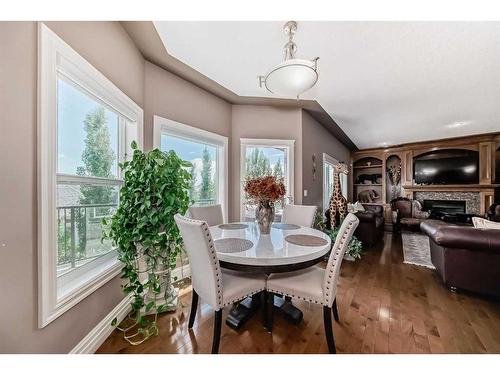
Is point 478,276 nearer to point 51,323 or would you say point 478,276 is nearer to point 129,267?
point 129,267

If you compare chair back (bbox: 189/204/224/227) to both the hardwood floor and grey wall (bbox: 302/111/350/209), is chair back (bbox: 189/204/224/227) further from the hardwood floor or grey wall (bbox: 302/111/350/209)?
grey wall (bbox: 302/111/350/209)

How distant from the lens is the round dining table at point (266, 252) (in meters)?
1.32

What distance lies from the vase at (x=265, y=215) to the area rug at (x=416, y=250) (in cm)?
274

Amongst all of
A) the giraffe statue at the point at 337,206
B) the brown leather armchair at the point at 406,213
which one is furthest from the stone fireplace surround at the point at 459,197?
the giraffe statue at the point at 337,206

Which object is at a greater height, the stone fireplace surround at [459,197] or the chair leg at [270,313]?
the stone fireplace surround at [459,197]

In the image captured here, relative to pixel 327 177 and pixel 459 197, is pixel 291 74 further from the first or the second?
pixel 459 197

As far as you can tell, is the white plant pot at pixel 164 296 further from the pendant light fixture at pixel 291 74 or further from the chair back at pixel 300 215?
the pendant light fixture at pixel 291 74

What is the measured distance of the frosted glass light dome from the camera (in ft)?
4.82

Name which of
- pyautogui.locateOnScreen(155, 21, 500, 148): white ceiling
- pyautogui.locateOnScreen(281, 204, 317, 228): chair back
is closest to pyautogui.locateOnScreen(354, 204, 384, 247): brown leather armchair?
pyautogui.locateOnScreen(281, 204, 317, 228): chair back

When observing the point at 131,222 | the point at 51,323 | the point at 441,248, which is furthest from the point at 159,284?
the point at 441,248

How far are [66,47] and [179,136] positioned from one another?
1407 mm

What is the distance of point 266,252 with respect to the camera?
1392 mm

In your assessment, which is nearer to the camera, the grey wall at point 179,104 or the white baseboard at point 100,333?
the white baseboard at point 100,333
